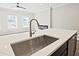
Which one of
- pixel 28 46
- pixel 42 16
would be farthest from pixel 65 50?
pixel 42 16

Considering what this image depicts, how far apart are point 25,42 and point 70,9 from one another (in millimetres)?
4640

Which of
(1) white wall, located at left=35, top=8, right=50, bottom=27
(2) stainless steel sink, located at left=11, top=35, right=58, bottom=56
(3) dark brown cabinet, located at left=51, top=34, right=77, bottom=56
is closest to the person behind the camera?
(3) dark brown cabinet, located at left=51, top=34, right=77, bottom=56

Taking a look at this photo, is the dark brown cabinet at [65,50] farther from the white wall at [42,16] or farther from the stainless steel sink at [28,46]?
the white wall at [42,16]

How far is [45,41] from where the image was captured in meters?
1.92

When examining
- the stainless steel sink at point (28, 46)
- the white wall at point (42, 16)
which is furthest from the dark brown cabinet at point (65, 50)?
the white wall at point (42, 16)

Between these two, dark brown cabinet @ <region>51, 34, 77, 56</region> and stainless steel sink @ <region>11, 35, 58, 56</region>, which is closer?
dark brown cabinet @ <region>51, 34, 77, 56</region>

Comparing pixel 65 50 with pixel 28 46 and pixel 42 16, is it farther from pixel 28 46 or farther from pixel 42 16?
pixel 42 16

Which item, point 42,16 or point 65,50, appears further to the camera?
point 42,16

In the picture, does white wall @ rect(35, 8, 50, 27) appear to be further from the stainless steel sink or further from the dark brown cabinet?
the dark brown cabinet

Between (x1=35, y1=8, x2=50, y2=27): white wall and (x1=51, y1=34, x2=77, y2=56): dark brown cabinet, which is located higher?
(x1=35, y1=8, x2=50, y2=27): white wall

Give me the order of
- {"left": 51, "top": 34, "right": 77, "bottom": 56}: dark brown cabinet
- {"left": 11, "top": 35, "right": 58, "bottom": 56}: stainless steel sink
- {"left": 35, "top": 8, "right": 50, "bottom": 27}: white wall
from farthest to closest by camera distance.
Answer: {"left": 35, "top": 8, "right": 50, "bottom": 27}: white wall → {"left": 11, "top": 35, "right": 58, "bottom": 56}: stainless steel sink → {"left": 51, "top": 34, "right": 77, "bottom": 56}: dark brown cabinet

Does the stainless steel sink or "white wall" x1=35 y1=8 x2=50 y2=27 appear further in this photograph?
"white wall" x1=35 y1=8 x2=50 y2=27

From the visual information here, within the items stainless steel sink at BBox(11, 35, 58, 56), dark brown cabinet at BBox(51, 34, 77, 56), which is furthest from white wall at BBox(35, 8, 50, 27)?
dark brown cabinet at BBox(51, 34, 77, 56)

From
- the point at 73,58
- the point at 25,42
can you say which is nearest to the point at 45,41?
the point at 25,42
